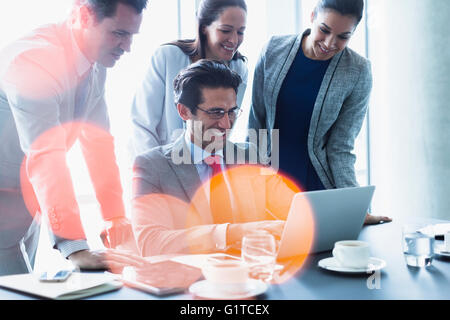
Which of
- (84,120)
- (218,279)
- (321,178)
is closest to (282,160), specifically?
(321,178)

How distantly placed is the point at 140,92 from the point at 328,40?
87cm

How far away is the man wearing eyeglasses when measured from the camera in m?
1.60

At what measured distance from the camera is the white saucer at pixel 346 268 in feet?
3.66

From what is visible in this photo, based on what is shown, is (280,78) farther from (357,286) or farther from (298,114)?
(357,286)

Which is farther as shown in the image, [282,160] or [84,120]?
[282,160]

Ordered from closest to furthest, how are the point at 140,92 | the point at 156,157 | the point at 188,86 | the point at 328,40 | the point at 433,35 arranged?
the point at 156,157 → the point at 188,86 → the point at 328,40 → the point at 140,92 → the point at 433,35

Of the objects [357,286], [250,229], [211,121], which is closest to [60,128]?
[211,121]

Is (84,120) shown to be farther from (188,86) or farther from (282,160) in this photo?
(282,160)

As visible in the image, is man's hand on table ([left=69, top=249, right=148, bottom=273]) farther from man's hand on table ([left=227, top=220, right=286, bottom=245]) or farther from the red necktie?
the red necktie

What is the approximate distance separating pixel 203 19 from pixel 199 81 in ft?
1.43

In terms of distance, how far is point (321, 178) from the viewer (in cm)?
212
